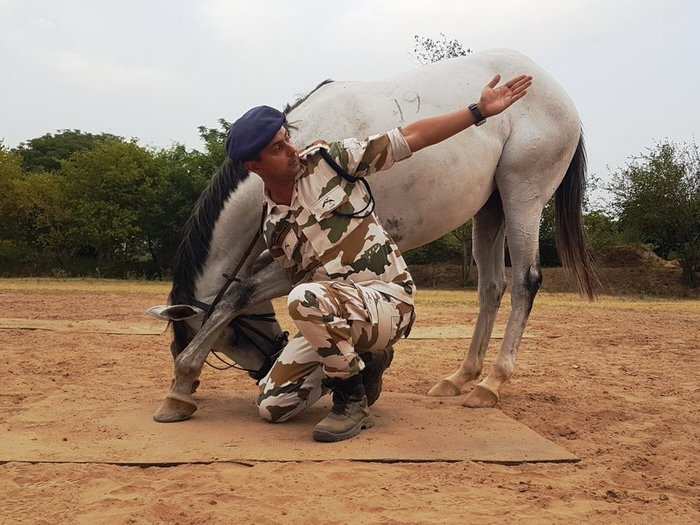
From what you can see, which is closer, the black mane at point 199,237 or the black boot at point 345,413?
the black boot at point 345,413

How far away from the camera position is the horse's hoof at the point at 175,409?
375 cm

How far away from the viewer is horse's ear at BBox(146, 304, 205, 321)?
152 inches

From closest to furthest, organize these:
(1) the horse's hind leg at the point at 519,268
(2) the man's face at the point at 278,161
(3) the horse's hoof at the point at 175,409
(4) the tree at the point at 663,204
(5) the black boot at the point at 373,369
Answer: (2) the man's face at the point at 278,161
(5) the black boot at the point at 373,369
(3) the horse's hoof at the point at 175,409
(1) the horse's hind leg at the point at 519,268
(4) the tree at the point at 663,204

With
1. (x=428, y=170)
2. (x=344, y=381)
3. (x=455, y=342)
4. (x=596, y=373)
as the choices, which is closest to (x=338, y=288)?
(x=344, y=381)

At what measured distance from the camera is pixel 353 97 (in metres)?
4.18

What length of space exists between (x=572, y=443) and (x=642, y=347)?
449 centimetres

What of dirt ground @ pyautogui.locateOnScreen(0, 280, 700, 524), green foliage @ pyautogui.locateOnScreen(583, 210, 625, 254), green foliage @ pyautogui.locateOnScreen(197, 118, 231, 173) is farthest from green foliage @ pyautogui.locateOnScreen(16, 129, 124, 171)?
dirt ground @ pyautogui.locateOnScreen(0, 280, 700, 524)

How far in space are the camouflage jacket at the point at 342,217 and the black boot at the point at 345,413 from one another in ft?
1.72

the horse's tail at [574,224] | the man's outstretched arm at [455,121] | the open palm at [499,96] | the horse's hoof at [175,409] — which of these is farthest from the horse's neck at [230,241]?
the horse's tail at [574,224]

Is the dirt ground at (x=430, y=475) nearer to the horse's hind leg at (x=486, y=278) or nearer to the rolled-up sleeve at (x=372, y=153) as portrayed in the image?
the horse's hind leg at (x=486, y=278)

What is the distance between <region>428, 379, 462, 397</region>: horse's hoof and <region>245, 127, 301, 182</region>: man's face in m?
2.12

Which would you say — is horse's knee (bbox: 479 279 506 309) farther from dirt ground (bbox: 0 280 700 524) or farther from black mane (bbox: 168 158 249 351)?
black mane (bbox: 168 158 249 351)

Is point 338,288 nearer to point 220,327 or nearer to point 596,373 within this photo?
point 220,327

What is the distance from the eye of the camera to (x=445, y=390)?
4.80 metres
